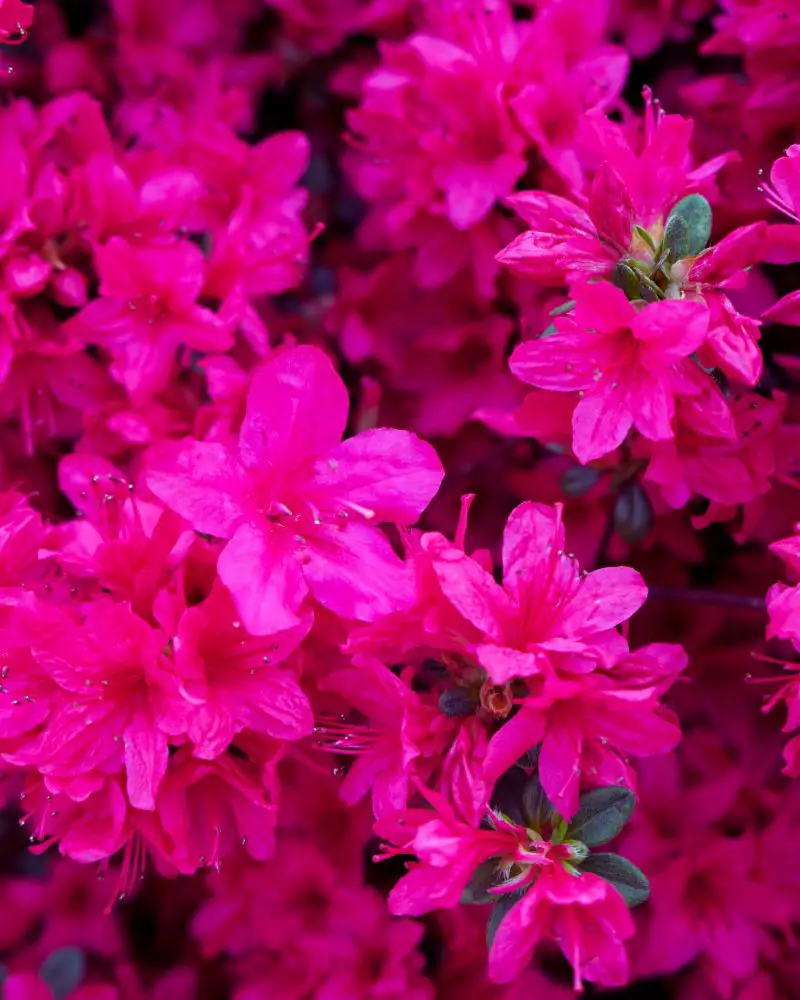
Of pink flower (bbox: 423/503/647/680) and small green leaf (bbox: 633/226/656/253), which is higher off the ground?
→ small green leaf (bbox: 633/226/656/253)

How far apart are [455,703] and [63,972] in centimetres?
72

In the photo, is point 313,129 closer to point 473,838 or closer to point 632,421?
point 632,421

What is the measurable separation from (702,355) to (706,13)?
676 mm

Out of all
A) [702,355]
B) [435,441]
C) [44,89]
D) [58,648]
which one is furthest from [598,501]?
[44,89]

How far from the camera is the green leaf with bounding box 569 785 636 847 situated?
93cm

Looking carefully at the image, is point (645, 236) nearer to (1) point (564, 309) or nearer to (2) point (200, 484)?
(1) point (564, 309)

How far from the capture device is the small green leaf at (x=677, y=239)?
0.94m

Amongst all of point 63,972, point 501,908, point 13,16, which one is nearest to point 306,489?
point 501,908

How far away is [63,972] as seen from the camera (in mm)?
1346

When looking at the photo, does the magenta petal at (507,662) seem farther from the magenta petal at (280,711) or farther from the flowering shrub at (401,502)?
the magenta petal at (280,711)

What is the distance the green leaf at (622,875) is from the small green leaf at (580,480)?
36cm

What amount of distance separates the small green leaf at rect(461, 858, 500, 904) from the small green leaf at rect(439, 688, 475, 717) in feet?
0.40

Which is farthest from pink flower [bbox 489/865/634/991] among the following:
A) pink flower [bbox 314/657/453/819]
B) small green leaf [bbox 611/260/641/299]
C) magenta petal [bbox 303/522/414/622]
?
small green leaf [bbox 611/260/641/299]

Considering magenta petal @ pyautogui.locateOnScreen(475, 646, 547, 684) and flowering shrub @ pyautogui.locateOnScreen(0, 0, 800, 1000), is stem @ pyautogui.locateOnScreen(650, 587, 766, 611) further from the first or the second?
magenta petal @ pyautogui.locateOnScreen(475, 646, 547, 684)
